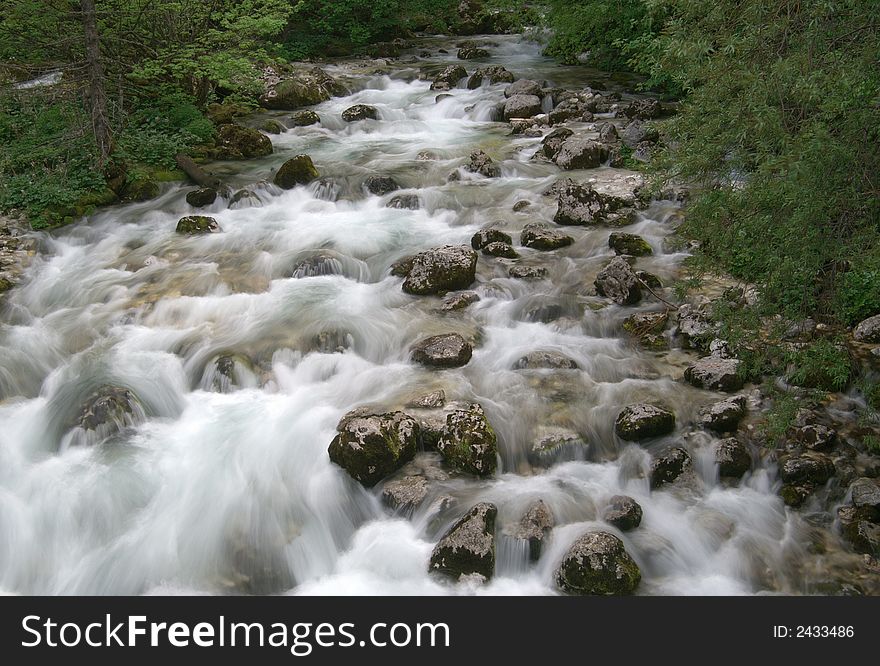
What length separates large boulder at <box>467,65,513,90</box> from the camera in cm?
2138

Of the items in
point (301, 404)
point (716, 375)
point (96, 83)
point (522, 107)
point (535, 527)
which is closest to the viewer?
point (535, 527)

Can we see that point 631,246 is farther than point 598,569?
Yes

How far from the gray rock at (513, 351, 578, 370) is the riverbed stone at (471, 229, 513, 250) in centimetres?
314

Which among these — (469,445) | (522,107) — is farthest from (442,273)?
(522,107)

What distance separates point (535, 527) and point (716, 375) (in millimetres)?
3079

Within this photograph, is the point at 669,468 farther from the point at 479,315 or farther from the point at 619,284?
the point at 479,315

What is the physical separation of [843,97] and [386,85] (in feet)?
62.1

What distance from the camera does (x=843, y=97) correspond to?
15.9 ft

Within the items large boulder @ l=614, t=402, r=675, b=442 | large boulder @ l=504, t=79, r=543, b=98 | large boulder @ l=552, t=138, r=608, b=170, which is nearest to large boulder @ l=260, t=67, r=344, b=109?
large boulder @ l=504, t=79, r=543, b=98

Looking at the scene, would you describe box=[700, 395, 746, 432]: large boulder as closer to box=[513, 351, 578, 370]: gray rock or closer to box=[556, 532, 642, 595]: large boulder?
box=[513, 351, 578, 370]: gray rock

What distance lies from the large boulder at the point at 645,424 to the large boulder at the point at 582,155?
27.3 feet

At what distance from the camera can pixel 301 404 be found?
27.3ft

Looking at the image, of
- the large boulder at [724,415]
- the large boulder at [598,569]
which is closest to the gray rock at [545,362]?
the large boulder at [724,415]

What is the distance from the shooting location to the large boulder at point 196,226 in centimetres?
1246
